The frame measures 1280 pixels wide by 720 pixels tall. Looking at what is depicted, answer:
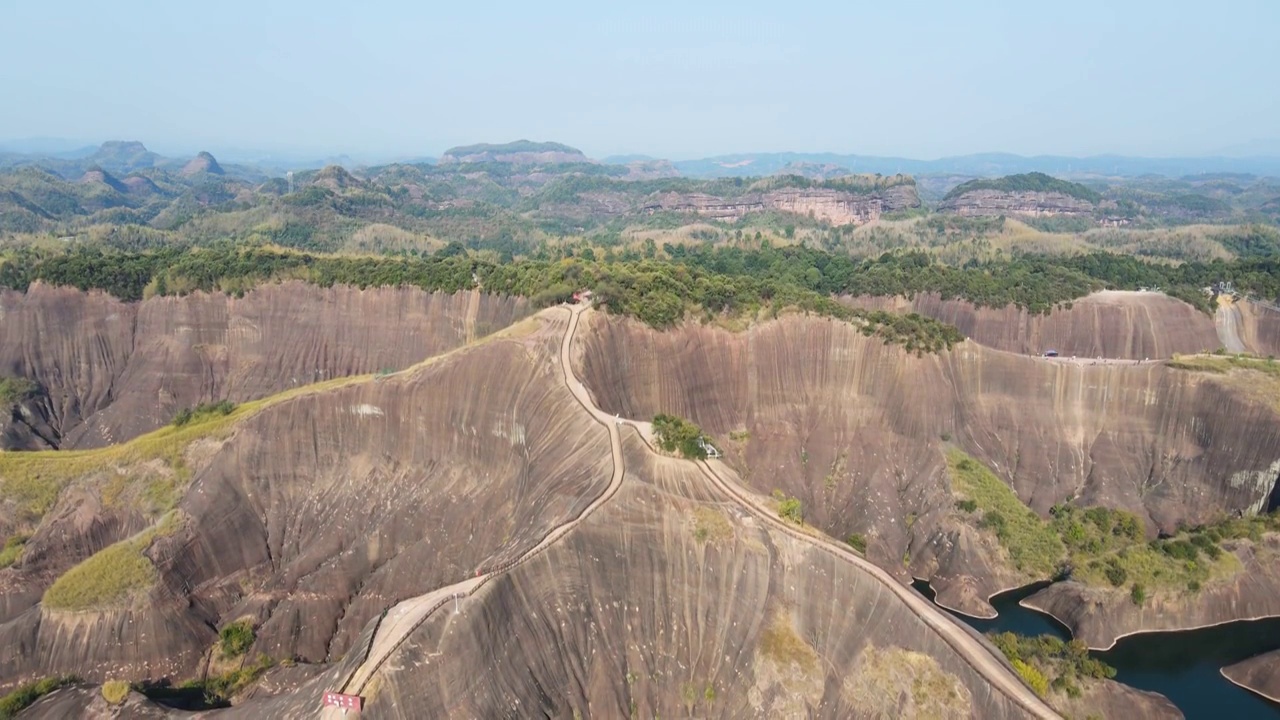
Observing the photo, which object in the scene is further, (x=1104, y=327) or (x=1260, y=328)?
(x=1260, y=328)

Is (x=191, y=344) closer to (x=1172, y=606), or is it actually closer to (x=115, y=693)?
(x=115, y=693)

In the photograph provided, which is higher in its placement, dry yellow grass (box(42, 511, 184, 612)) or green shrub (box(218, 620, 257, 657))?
dry yellow grass (box(42, 511, 184, 612))

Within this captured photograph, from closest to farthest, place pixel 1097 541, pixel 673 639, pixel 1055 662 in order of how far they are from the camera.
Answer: pixel 673 639 < pixel 1055 662 < pixel 1097 541

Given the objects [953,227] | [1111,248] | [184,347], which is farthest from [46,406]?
[1111,248]

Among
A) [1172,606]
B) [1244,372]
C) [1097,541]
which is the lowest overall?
[1172,606]

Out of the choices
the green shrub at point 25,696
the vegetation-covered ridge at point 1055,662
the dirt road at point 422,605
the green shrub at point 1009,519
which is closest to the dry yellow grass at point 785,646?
the dirt road at point 422,605

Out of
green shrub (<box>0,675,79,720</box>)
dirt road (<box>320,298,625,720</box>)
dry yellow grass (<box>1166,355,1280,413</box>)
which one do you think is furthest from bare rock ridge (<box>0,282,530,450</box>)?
dry yellow grass (<box>1166,355,1280,413</box>)

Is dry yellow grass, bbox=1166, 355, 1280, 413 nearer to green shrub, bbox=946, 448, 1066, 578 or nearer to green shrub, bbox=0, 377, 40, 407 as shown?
green shrub, bbox=946, 448, 1066, 578

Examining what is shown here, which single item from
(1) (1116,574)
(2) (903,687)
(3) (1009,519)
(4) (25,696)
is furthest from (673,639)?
(3) (1009,519)
